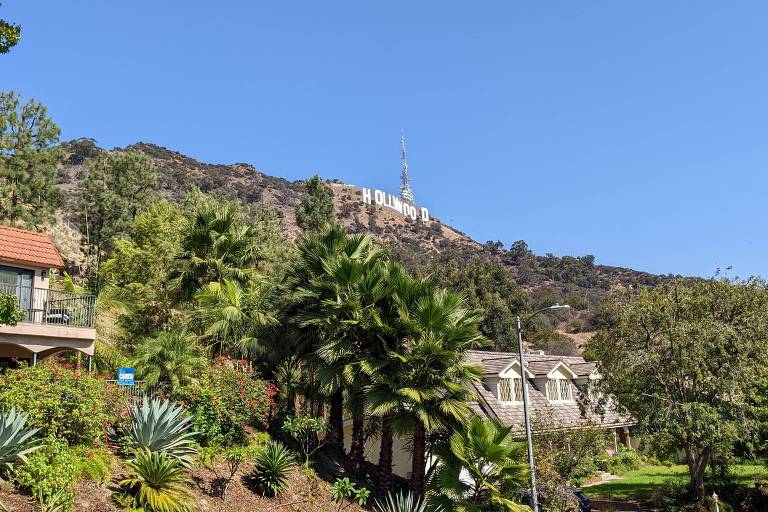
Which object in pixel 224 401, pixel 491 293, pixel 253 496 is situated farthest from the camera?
pixel 491 293

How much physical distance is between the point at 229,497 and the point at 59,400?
18.0ft

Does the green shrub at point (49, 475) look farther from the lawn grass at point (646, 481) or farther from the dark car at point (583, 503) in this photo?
the lawn grass at point (646, 481)

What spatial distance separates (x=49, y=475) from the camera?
14.3 m

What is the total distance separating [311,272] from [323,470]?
693cm

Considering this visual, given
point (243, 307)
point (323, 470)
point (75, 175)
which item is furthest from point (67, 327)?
point (75, 175)

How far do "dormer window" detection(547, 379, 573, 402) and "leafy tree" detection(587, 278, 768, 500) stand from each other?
10.6m

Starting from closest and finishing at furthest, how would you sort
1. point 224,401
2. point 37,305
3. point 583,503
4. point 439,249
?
1. point 224,401
2. point 37,305
3. point 583,503
4. point 439,249

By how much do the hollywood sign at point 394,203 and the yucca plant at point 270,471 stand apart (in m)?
124

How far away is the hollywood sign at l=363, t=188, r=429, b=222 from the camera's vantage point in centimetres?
14638

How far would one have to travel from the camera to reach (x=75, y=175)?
300ft

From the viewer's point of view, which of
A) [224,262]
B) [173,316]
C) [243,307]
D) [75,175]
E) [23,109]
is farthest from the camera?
[75,175]

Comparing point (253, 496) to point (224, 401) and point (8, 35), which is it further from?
point (8, 35)

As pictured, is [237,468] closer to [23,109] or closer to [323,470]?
[323,470]

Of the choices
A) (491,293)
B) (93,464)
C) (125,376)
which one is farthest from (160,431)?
(491,293)
